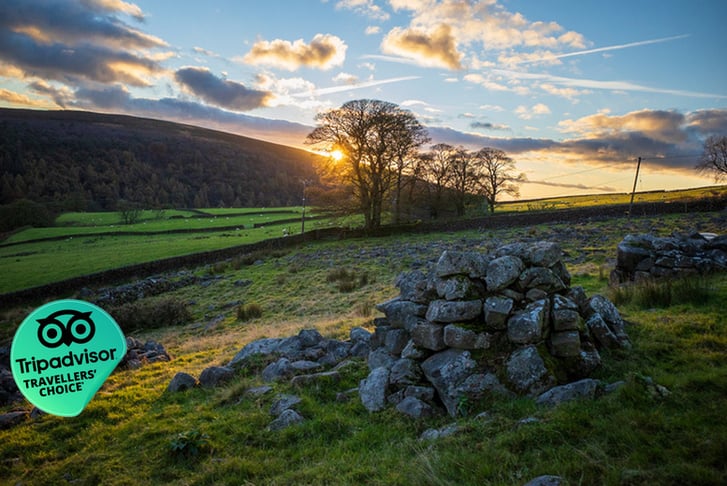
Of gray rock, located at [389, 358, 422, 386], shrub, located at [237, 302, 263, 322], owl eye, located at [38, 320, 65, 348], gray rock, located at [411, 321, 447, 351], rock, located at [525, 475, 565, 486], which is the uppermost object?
owl eye, located at [38, 320, 65, 348]

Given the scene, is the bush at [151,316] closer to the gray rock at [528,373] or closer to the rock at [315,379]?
the rock at [315,379]

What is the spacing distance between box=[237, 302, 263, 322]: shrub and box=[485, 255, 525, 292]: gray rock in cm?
1367

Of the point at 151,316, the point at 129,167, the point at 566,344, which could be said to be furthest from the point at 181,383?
the point at 129,167

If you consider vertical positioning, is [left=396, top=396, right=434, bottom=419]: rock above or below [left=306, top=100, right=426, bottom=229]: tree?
below

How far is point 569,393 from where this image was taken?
541 centimetres

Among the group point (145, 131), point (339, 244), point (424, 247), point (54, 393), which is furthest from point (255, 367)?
point (145, 131)

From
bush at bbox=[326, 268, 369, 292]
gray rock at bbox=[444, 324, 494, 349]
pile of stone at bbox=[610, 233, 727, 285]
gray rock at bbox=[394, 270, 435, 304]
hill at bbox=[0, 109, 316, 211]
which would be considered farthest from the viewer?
hill at bbox=[0, 109, 316, 211]

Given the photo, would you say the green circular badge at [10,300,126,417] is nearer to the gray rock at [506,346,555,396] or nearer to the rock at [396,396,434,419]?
the rock at [396,396,434,419]

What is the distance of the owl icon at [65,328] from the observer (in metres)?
4.20

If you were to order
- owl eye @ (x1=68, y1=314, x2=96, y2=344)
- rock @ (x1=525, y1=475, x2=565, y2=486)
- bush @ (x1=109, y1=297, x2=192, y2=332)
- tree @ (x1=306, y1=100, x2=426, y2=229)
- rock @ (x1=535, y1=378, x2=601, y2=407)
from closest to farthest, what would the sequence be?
rock @ (x1=525, y1=475, x2=565, y2=486) < owl eye @ (x1=68, y1=314, x2=96, y2=344) < rock @ (x1=535, y1=378, x2=601, y2=407) < bush @ (x1=109, y1=297, x2=192, y2=332) < tree @ (x1=306, y1=100, x2=426, y2=229)

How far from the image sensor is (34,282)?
31.2 meters

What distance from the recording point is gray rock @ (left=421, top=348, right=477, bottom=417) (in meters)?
5.95

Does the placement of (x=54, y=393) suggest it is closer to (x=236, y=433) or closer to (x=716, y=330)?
(x=236, y=433)

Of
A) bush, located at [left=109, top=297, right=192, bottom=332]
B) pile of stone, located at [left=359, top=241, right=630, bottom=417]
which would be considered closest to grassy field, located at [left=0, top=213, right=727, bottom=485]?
pile of stone, located at [left=359, top=241, right=630, bottom=417]
